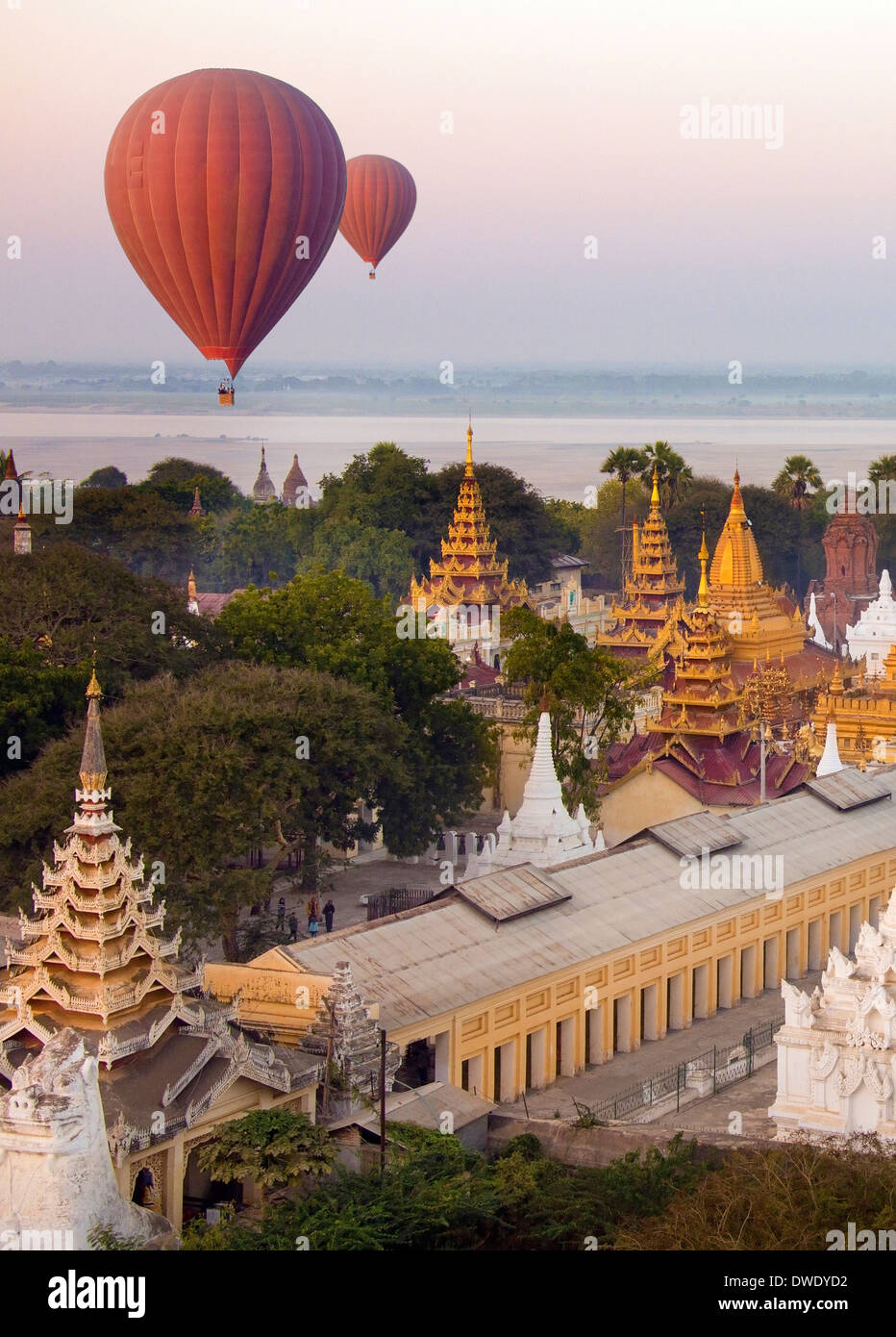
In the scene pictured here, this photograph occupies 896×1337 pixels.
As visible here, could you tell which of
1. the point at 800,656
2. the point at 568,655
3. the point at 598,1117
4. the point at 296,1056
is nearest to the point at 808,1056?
the point at 598,1117

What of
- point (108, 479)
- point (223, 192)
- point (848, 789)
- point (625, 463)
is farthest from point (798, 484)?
point (848, 789)

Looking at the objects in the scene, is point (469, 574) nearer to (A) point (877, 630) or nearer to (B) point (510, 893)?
(A) point (877, 630)

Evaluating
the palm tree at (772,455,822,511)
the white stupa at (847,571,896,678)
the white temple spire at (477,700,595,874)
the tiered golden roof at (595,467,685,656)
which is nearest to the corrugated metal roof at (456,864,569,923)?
the white temple spire at (477,700,595,874)

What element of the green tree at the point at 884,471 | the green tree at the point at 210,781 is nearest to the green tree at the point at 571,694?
the green tree at the point at 210,781

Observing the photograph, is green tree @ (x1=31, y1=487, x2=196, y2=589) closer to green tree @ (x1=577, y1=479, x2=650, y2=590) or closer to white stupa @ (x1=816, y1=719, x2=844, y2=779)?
green tree @ (x1=577, y1=479, x2=650, y2=590)

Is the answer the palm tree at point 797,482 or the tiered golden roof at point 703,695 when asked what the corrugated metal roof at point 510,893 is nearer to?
the tiered golden roof at point 703,695
